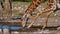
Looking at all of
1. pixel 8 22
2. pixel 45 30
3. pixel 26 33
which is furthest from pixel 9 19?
pixel 45 30

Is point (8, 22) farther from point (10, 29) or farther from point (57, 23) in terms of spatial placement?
point (57, 23)

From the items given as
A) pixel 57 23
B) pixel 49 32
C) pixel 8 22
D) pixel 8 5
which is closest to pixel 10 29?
pixel 8 22

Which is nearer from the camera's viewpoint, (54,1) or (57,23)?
(54,1)

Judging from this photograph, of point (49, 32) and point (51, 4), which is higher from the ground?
point (51, 4)

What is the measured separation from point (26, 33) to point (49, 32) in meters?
0.42

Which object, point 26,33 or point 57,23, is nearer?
point 26,33

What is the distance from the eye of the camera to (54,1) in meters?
3.39

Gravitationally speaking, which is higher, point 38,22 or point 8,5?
point 8,5

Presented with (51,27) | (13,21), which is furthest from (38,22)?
(13,21)

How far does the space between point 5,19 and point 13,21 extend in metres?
0.26

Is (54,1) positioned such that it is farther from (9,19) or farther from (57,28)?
(9,19)

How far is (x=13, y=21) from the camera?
3.57 metres

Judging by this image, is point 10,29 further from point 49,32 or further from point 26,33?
point 49,32

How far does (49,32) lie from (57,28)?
0.79ft
